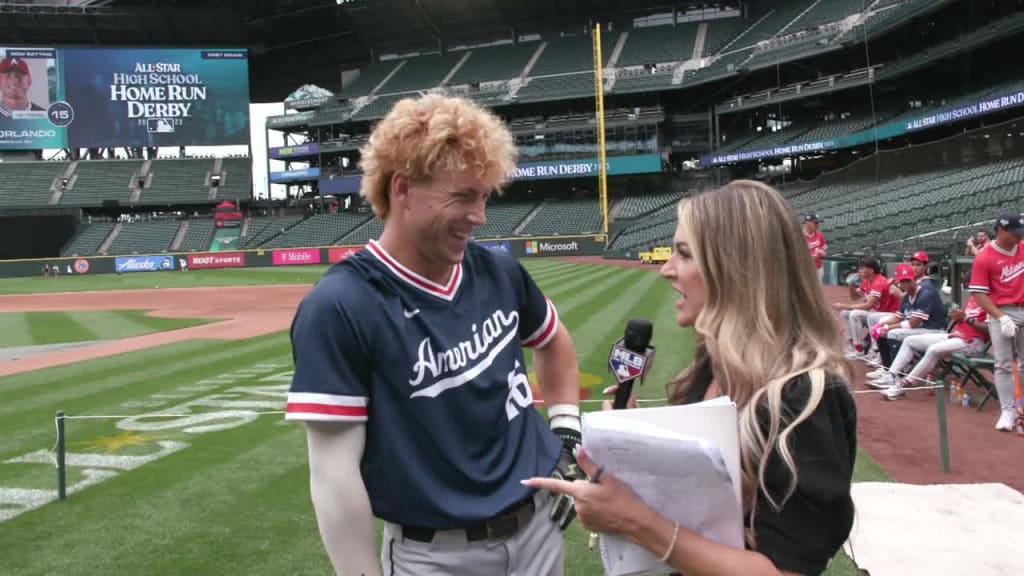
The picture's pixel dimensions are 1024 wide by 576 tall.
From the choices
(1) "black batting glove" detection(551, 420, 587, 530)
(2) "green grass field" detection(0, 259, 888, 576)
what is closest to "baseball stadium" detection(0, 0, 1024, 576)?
(2) "green grass field" detection(0, 259, 888, 576)

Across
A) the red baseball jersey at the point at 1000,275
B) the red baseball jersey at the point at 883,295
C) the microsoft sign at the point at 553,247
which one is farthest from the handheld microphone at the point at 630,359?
the microsoft sign at the point at 553,247

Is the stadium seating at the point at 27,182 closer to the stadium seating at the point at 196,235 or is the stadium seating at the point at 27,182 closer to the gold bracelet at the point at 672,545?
the stadium seating at the point at 196,235

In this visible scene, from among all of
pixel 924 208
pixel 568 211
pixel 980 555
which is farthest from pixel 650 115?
pixel 980 555

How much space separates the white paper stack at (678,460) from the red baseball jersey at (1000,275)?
21.7 feet

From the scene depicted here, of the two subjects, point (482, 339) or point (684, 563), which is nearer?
point (684, 563)

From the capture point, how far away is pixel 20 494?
18.7ft

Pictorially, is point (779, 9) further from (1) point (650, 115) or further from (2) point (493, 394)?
(2) point (493, 394)

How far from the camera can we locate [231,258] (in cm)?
4862

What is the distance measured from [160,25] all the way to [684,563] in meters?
70.0

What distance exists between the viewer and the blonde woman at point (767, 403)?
154 centimetres

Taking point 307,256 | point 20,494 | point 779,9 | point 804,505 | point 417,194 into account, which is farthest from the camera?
point 779,9

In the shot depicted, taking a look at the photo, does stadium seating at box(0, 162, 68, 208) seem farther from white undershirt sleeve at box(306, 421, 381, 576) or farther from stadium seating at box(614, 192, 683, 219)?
white undershirt sleeve at box(306, 421, 381, 576)

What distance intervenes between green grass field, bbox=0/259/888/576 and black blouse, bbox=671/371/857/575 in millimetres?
2910

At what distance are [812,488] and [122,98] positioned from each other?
69.2m
